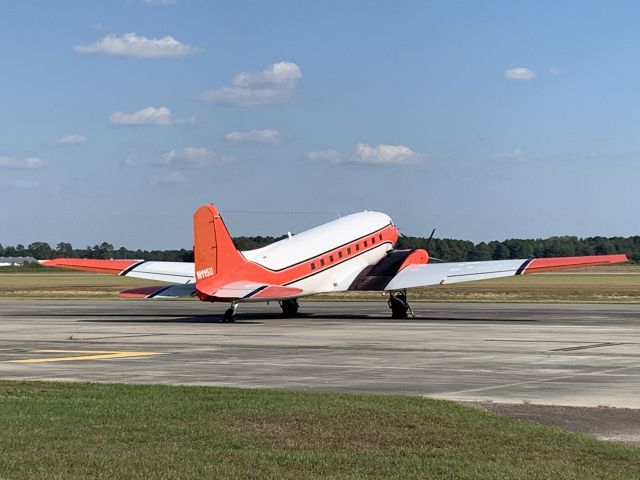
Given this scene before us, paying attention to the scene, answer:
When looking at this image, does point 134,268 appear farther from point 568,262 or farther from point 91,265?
point 568,262

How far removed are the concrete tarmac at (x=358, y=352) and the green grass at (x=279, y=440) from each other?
275 centimetres

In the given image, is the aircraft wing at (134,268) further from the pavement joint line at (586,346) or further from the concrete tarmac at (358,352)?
the pavement joint line at (586,346)

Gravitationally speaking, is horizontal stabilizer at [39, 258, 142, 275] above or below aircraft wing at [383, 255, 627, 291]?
above

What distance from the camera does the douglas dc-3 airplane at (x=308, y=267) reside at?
143ft

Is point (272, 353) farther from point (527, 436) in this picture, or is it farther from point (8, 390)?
point (527, 436)

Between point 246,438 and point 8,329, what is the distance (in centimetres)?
2807

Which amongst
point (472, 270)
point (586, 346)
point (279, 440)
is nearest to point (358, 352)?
point (586, 346)

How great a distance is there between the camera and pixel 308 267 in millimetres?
48469

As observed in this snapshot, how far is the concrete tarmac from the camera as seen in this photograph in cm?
2219

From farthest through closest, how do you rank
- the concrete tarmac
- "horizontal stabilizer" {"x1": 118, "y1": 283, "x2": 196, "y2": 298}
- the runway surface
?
"horizontal stabilizer" {"x1": 118, "y1": 283, "x2": 196, "y2": 298} < the runway surface < the concrete tarmac

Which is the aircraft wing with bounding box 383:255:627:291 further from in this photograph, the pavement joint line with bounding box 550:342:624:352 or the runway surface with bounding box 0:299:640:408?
the pavement joint line with bounding box 550:342:624:352

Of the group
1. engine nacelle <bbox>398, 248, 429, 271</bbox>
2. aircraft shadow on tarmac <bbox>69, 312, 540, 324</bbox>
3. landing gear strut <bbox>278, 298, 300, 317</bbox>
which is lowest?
aircraft shadow on tarmac <bbox>69, 312, 540, 324</bbox>

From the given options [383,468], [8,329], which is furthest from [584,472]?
[8,329]

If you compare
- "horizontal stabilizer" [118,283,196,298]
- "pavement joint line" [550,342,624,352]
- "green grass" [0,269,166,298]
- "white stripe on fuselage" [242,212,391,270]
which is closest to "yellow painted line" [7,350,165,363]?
"pavement joint line" [550,342,624,352]
